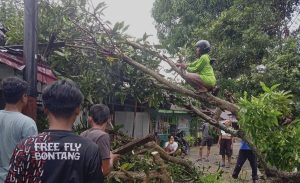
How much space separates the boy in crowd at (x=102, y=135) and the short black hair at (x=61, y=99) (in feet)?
4.35

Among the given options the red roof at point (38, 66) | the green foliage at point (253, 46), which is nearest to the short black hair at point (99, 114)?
the red roof at point (38, 66)

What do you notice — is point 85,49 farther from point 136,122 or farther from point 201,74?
point 136,122

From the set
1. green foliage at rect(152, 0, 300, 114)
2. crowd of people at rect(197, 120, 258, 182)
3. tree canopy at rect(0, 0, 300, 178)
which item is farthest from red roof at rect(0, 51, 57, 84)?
green foliage at rect(152, 0, 300, 114)

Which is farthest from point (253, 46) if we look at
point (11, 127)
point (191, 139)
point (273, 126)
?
point (191, 139)

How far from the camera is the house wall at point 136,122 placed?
11281 mm

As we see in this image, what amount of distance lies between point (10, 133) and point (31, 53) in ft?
3.95

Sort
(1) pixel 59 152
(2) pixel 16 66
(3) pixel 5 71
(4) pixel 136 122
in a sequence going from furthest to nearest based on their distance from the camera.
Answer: (4) pixel 136 122
(3) pixel 5 71
(2) pixel 16 66
(1) pixel 59 152

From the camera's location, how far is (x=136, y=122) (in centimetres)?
1288

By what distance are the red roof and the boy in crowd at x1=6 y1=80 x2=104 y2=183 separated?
10.9 ft

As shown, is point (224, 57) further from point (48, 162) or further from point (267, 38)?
point (48, 162)

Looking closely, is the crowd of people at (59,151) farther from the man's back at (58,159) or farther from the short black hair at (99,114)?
the short black hair at (99,114)

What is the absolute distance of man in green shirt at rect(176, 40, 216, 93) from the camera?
575 cm

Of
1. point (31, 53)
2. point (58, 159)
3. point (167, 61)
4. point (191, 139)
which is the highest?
point (167, 61)

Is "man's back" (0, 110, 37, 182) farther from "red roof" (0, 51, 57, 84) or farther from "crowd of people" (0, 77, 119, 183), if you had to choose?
"red roof" (0, 51, 57, 84)
